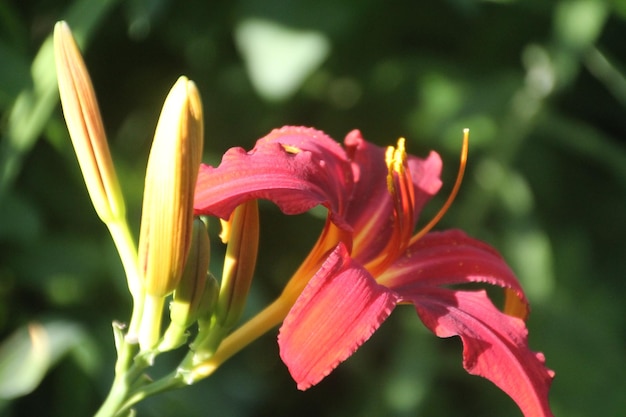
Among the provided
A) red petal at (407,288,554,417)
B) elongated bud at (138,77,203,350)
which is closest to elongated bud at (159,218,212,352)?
elongated bud at (138,77,203,350)

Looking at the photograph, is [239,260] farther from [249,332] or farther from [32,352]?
[32,352]

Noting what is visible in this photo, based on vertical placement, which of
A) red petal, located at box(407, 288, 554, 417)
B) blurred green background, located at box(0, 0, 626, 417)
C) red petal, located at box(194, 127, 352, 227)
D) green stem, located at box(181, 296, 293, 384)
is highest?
red petal, located at box(194, 127, 352, 227)

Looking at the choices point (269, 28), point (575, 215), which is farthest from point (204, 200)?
point (575, 215)

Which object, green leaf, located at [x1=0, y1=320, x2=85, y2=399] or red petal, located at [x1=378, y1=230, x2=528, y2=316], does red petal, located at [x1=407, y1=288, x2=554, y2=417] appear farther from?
green leaf, located at [x1=0, y1=320, x2=85, y2=399]

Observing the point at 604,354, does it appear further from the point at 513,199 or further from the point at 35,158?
the point at 35,158

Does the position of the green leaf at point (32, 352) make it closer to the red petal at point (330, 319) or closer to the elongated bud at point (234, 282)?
the elongated bud at point (234, 282)

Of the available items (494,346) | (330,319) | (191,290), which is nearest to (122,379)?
(191,290)

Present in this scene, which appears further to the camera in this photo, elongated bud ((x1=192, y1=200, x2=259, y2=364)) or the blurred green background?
the blurred green background
